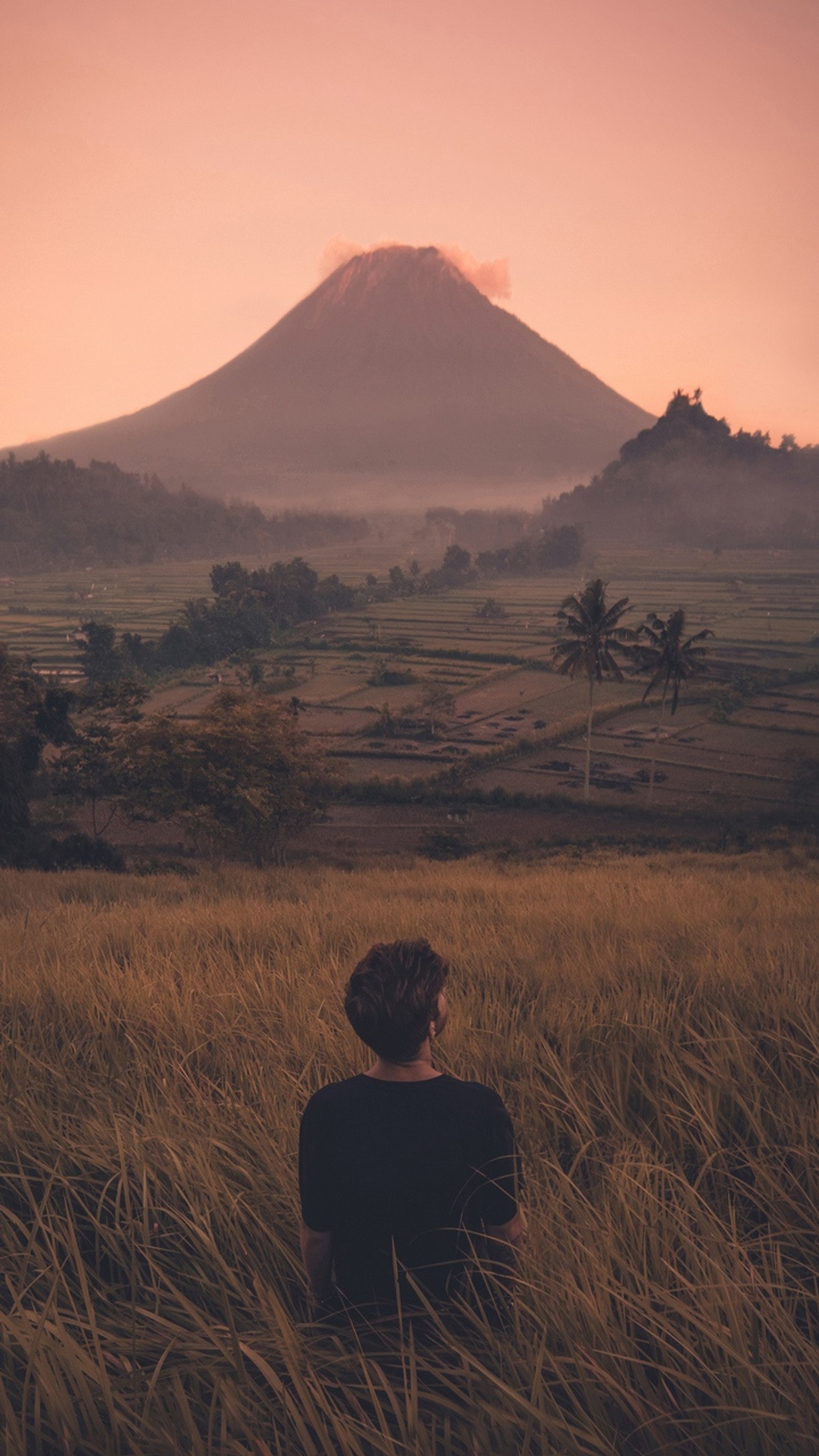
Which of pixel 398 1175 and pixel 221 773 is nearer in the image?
pixel 398 1175

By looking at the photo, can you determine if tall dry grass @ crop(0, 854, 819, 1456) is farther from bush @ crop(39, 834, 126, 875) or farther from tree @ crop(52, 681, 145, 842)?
tree @ crop(52, 681, 145, 842)

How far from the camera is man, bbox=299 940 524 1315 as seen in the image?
231cm

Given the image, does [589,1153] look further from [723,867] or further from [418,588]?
[418,588]

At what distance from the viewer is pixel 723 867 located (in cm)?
2894

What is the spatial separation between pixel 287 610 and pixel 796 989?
380 feet

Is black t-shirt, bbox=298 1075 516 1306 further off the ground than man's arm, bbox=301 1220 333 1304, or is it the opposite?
black t-shirt, bbox=298 1075 516 1306

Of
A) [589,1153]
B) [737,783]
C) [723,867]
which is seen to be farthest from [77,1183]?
[737,783]

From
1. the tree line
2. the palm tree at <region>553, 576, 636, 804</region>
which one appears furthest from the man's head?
the palm tree at <region>553, 576, 636, 804</region>

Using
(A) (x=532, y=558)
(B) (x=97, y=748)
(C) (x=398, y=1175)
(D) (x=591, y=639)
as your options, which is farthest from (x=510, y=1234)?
(A) (x=532, y=558)

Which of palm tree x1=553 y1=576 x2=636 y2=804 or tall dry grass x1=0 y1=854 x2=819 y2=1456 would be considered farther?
palm tree x1=553 y1=576 x2=636 y2=804

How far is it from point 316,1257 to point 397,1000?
817 mm

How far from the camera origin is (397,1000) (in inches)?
89.7

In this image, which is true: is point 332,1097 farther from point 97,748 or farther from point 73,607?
point 73,607

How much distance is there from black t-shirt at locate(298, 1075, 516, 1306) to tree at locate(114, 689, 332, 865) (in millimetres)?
27143
